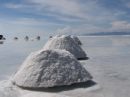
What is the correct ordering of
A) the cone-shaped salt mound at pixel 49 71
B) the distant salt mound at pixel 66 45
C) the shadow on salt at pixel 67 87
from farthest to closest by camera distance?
the distant salt mound at pixel 66 45 < the cone-shaped salt mound at pixel 49 71 < the shadow on salt at pixel 67 87

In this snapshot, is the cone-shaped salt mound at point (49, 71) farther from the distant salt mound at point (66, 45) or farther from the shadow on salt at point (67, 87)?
the distant salt mound at point (66, 45)

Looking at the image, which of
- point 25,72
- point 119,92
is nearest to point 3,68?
point 25,72

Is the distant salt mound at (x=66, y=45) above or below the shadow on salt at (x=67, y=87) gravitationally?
above

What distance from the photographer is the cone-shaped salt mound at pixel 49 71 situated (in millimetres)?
8008

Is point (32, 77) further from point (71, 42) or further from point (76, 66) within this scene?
point (71, 42)

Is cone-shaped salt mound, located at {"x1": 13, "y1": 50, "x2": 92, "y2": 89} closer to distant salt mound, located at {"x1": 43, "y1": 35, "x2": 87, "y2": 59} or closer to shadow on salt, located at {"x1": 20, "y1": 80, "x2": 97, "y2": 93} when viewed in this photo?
shadow on salt, located at {"x1": 20, "y1": 80, "x2": 97, "y2": 93}

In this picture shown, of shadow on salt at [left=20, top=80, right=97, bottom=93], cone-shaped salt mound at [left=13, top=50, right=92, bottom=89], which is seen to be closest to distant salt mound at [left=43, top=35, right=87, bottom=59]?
cone-shaped salt mound at [left=13, top=50, right=92, bottom=89]

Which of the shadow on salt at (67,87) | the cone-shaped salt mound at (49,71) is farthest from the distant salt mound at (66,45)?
the shadow on salt at (67,87)

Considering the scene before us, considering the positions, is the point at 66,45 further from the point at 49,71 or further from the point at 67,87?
the point at 67,87

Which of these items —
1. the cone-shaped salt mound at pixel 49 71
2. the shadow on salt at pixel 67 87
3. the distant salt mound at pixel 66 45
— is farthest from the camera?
the distant salt mound at pixel 66 45

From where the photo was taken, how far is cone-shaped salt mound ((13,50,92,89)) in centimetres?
801

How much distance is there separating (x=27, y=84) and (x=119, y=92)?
2408mm

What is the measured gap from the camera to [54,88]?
8.02 meters

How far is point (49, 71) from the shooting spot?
8.14 meters
